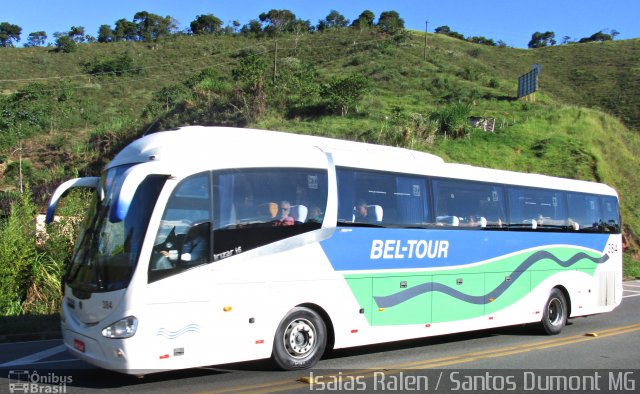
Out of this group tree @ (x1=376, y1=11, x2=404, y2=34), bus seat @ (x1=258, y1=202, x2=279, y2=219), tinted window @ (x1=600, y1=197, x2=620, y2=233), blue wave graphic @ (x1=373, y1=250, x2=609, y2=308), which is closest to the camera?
bus seat @ (x1=258, y1=202, x2=279, y2=219)

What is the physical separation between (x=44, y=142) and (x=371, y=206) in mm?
46524

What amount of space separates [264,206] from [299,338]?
199 centimetres

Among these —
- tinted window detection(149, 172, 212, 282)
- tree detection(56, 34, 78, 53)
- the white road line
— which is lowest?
the white road line

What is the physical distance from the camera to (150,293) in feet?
22.9

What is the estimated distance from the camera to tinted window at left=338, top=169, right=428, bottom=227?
30.4 ft

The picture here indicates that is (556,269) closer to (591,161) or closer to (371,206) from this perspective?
(371,206)

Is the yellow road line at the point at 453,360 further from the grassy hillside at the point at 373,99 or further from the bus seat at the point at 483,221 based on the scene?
the grassy hillside at the point at 373,99

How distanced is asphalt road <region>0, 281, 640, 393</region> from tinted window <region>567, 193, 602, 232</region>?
9.22ft

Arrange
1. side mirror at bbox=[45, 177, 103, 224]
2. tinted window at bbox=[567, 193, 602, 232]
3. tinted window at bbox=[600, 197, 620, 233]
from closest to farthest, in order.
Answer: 1. side mirror at bbox=[45, 177, 103, 224]
2. tinted window at bbox=[567, 193, 602, 232]
3. tinted window at bbox=[600, 197, 620, 233]

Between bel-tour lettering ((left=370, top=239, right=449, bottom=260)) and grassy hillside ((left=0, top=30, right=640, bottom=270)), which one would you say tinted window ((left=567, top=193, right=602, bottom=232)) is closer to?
bel-tour lettering ((left=370, top=239, right=449, bottom=260))

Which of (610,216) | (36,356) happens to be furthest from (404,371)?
(610,216)

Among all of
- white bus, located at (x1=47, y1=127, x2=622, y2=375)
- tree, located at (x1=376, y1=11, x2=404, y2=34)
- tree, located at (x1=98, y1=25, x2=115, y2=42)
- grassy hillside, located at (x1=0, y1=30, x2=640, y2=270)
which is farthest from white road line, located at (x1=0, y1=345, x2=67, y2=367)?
tree, located at (x1=98, y1=25, x2=115, y2=42)

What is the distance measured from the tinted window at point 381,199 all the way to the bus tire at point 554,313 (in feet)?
13.9

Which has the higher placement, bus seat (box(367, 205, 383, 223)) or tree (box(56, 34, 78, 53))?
tree (box(56, 34, 78, 53))
